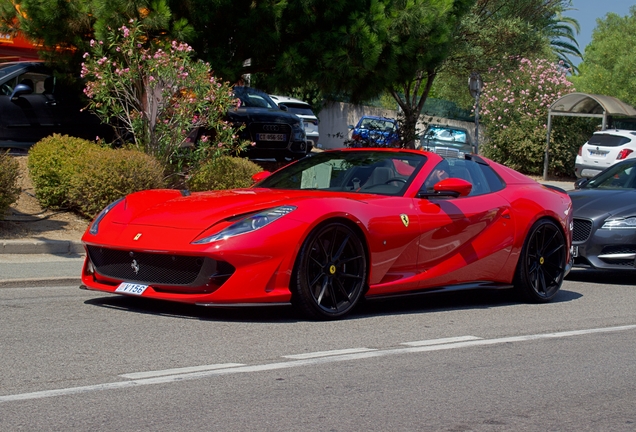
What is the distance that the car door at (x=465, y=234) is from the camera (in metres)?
7.66

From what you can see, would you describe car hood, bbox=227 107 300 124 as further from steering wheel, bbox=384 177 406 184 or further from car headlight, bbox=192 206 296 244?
car headlight, bbox=192 206 296 244

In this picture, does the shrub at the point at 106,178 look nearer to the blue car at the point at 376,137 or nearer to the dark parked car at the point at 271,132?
the dark parked car at the point at 271,132

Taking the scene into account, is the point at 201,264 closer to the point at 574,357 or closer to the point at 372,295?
the point at 372,295

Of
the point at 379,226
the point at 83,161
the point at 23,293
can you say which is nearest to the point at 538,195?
the point at 379,226

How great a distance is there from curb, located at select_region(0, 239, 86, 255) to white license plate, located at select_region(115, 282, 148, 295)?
4.34 meters

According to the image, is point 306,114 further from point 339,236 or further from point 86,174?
point 339,236

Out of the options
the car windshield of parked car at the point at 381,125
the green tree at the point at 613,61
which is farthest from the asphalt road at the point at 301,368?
the green tree at the point at 613,61

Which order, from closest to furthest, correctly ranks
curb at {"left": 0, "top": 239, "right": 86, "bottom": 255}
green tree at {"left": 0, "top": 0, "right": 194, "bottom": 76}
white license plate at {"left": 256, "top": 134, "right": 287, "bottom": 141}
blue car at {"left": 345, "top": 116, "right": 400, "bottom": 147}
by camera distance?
curb at {"left": 0, "top": 239, "right": 86, "bottom": 255}
green tree at {"left": 0, "top": 0, "right": 194, "bottom": 76}
white license plate at {"left": 256, "top": 134, "right": 287, "bottom": 141}
blue car at {"left": 345, "top": 116, "right": 400, "bottom": 147}

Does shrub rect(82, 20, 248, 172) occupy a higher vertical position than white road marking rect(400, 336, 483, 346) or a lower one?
higher

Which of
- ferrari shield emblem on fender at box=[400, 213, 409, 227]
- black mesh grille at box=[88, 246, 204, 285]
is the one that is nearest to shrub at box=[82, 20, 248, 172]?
ferrari shield emblem on fender at box=[400, 213, 409, 227]

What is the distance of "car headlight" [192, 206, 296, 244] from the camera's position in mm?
6496

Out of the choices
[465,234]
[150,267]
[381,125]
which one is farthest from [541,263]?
[381,125]

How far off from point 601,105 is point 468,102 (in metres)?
17.6

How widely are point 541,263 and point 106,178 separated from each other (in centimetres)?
597
